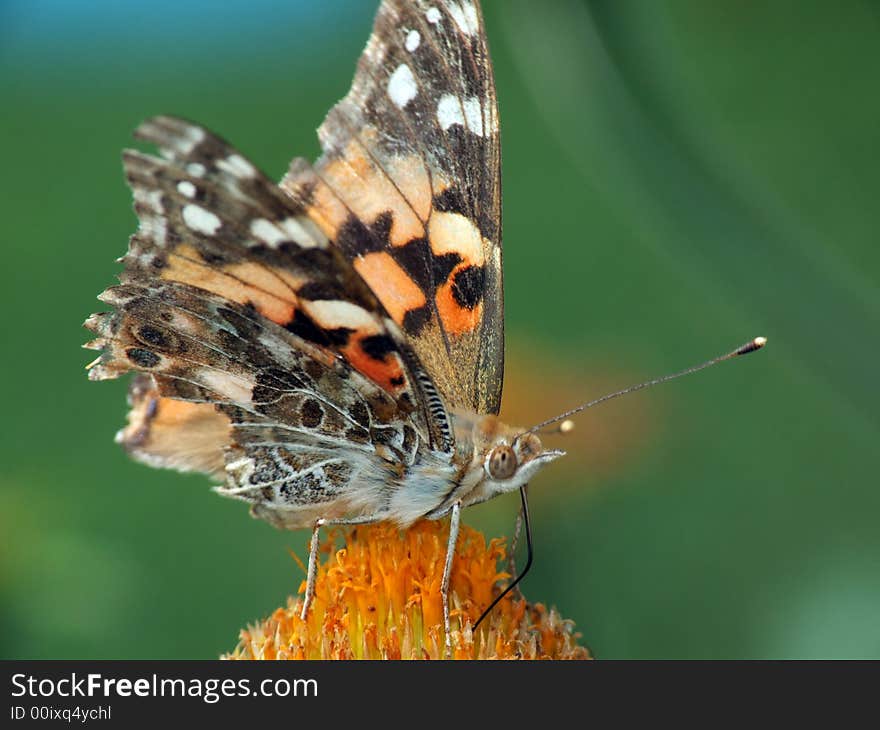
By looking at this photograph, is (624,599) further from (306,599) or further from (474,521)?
(306,599)

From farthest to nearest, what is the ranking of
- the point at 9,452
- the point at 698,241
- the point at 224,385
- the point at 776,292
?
the point at 9,452 < the point at 698,241 < the point at 776,292 < the point at 224,385

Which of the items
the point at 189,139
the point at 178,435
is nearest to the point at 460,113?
the point at 189,139

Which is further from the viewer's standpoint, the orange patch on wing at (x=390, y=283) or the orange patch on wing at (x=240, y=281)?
the orange patch on wing at (x=390, y=283)

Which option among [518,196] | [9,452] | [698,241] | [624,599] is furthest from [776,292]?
[518,196]

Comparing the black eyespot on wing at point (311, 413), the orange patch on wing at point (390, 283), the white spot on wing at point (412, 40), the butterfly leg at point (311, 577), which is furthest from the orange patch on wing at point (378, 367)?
the white spot on wing at point (412, 40)

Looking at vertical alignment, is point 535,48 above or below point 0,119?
below

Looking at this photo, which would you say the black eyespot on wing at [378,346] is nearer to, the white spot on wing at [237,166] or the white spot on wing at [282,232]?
the white spot on wing at [282,232]

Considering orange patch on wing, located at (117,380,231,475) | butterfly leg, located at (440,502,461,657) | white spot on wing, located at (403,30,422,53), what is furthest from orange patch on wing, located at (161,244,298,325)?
white spot on wing, located at (403,30,422,53)

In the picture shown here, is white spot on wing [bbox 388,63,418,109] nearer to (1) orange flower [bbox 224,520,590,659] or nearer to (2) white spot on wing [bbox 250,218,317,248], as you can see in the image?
(2) white spot on wing [bbox 250,218,317,248]
